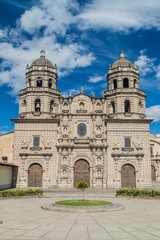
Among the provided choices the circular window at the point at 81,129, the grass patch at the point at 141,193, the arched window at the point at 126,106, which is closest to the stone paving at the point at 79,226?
the grass patch at the point at 141,193

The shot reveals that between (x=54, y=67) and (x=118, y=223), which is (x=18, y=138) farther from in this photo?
(x=118, y=223)

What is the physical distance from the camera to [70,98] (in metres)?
34.8

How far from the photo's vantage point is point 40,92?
35125 millimetres

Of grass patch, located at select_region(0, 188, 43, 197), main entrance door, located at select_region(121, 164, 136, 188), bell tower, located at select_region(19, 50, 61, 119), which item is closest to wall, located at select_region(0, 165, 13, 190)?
bell tower, located at select_region(19, 50, 61, 119)

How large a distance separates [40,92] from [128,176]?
17306 mm

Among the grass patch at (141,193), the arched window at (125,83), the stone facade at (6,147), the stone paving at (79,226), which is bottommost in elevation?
the stone paving at (79,226)

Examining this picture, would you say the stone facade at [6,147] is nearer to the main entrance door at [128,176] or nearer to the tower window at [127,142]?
the main entrance door at [128,176]

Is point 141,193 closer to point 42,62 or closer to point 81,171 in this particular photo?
point 81,171

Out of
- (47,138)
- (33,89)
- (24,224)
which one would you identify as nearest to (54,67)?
(33,89)

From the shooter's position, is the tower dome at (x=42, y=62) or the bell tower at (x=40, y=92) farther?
the tower dome at (x=42, y=62)

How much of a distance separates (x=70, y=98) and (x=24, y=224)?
25.3 meters

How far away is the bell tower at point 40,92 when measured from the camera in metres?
34.8

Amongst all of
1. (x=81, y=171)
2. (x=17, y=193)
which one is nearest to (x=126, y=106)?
(x=81, y=171)

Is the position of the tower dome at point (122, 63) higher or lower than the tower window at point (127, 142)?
higher
